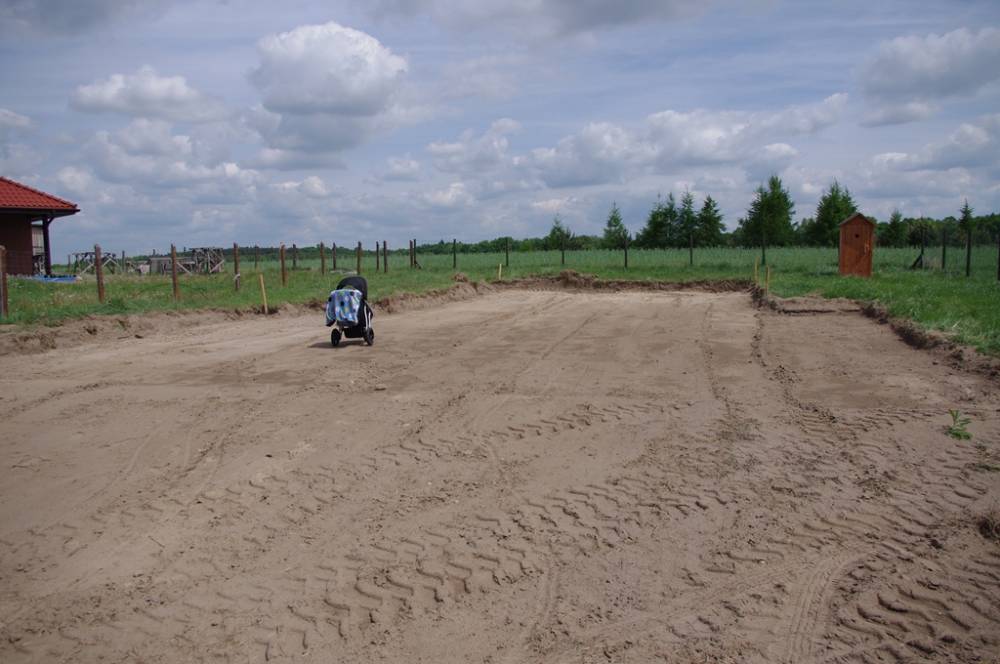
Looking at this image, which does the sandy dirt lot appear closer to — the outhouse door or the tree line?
the outhouse door

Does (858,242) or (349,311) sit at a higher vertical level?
(858,242)

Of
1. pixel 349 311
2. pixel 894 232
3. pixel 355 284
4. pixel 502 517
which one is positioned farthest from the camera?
pixel 894 232

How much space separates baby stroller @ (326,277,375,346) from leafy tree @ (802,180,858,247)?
49.5m

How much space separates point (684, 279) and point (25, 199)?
25.0 meters

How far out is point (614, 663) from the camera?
3.75m

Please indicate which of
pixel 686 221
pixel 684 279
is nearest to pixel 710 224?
pixel 686 221

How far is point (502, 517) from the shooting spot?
5.40 metres

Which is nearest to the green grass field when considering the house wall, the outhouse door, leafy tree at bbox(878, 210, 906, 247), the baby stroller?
the outhouse door

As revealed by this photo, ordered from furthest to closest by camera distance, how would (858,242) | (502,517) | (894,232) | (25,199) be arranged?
(894,232) → (25,199) → (858,242) → (502,517)

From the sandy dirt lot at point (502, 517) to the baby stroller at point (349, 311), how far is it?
2.66 meters

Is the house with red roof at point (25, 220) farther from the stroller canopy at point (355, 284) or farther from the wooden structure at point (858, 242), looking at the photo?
the wooden structure at point (858, 242)

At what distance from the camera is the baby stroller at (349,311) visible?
13.0m

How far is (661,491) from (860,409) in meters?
3.41

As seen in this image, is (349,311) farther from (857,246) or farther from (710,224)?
(710,224)
